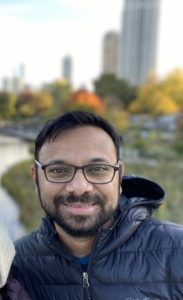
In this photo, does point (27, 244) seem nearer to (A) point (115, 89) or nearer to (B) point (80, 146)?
(B) point (80, 146)

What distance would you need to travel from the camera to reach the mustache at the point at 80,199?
996 mm

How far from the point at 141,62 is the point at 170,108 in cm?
3548

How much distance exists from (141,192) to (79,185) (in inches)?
13.8

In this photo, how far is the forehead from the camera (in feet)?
3.37

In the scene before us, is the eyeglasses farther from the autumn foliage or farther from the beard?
the autumn foliage

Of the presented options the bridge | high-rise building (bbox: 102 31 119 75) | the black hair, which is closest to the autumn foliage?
the bridge

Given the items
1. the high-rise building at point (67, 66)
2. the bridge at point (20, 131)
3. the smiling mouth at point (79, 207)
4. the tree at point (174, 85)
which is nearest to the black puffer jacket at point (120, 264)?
the smiling mouth at point (79, 207)

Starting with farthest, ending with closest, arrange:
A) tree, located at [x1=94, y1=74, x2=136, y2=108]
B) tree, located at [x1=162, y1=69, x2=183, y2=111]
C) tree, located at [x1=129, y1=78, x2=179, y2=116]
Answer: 1. tree, located at [x1=94, y1=74, x2=136, y2=108]
2. tree, located at [x1=162, y1=69, x2=183, y2=111]
3. tree, located at [x1=129, y1=78, x2=179, y2=116]

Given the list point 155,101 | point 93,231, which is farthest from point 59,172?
point 155,101

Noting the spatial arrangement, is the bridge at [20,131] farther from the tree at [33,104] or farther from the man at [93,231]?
the man at [93,231]

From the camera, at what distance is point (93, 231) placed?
1.02m

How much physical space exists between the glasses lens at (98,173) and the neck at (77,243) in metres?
0.19

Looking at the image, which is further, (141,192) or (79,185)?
(141,192)

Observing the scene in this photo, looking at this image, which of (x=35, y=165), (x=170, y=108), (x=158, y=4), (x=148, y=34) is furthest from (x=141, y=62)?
(x=35, y=165)
